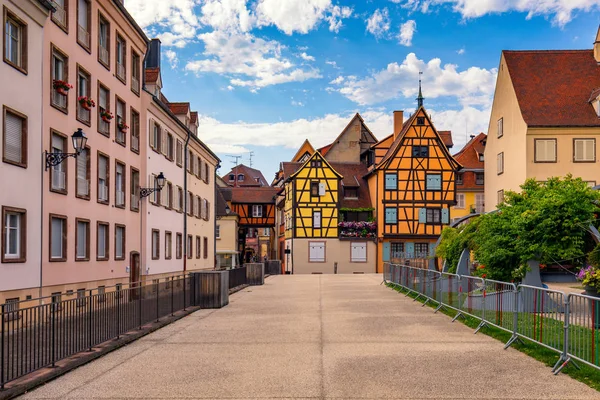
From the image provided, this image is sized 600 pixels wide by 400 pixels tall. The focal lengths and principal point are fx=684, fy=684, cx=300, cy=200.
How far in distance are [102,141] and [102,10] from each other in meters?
4.56

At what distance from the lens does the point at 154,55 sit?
38.1m

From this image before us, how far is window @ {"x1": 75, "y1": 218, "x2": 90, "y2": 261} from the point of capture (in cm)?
2159

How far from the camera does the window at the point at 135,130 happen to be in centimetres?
2778

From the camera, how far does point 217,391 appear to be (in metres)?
8.41

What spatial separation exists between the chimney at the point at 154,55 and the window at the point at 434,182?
88.3 ft

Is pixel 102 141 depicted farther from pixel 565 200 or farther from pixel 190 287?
pixel 565 200

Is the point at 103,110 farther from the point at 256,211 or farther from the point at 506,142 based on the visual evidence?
the point at 256,211

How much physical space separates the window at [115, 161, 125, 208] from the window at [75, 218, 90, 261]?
3219 millimetres

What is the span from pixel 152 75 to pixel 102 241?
1026 centimetres

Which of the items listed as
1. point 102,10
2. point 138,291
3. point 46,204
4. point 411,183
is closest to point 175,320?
point 138,291

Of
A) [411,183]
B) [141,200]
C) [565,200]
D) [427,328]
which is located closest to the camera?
[427,328]

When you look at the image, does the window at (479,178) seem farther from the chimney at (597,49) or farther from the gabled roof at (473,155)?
the chimney at (597,49)

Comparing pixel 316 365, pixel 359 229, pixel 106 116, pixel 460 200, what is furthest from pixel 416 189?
pixel 316 365

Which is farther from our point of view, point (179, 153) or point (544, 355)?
point (179, 153)
